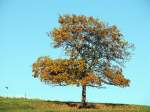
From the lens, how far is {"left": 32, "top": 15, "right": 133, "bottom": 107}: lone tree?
60.0m

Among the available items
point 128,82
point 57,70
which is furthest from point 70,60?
point 128,82

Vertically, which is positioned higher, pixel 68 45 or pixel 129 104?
pixel 68 45

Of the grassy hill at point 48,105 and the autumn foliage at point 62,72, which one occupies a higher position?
the autumn foliage at point 62,72

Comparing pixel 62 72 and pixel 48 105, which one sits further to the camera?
pixel 62 72

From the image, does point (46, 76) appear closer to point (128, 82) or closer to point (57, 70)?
point (57, 70)

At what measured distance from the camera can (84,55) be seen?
2435 inches

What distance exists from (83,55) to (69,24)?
3.94 meters

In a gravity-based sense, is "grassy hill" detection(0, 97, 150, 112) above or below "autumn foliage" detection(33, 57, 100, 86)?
below

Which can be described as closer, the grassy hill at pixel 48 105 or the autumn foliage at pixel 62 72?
the grassy hill at pixel 48 105

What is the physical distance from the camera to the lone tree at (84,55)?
6003 centimetres

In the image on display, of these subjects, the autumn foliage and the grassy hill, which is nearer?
the grassy hill

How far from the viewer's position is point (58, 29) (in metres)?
61.7

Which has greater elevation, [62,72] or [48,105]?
[62,72]

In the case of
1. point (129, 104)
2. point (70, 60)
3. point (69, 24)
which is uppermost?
point (69, 24)
